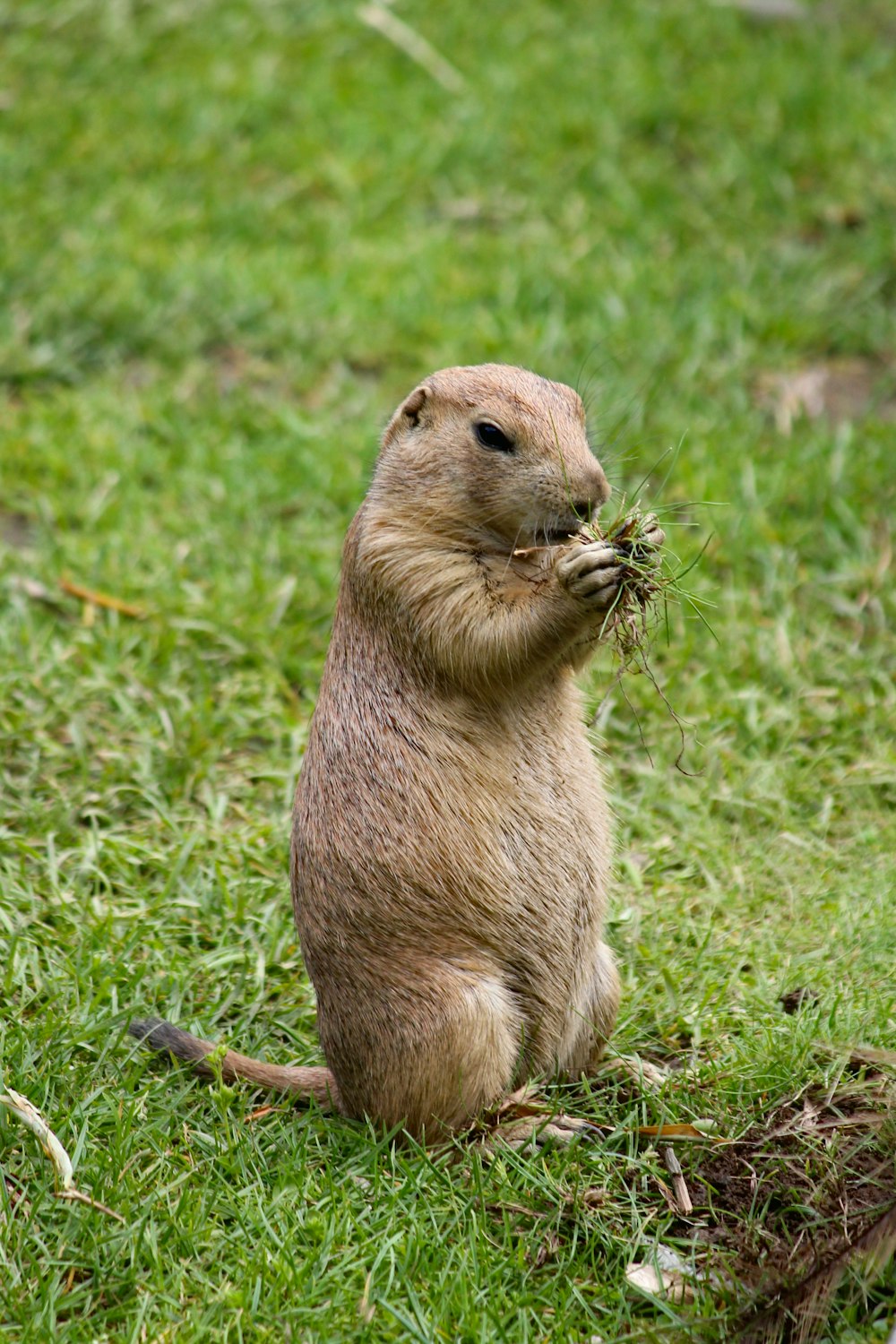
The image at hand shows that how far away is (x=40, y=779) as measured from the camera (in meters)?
5.11

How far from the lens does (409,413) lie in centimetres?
398

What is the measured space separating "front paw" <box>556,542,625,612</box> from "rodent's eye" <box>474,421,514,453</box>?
1.32ft

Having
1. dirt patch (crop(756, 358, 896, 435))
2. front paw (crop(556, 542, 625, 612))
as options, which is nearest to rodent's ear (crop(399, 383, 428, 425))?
front paw (crop(556, 542, 625, 612))

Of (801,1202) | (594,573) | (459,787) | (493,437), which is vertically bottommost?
(801,1202)

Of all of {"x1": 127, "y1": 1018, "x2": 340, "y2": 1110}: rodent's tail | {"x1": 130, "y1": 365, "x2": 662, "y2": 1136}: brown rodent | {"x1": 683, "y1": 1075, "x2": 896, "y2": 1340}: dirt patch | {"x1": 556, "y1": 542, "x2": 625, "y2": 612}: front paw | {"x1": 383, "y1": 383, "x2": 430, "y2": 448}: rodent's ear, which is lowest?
{"x1": 127, "y1": 1018, "x2": 340, "y2": 1110}: rodent's tail

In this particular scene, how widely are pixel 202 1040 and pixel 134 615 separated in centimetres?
235

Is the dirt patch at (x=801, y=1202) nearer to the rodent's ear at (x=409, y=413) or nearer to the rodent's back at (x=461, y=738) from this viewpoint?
the rodent's back at (x=461, y=738)

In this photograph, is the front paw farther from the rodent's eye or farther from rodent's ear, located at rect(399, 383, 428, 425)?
rodent's ear, located at rect(399, 383, 428, 425)

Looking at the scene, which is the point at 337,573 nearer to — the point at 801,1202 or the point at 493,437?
the point at 493,437

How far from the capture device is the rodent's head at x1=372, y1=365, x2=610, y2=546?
146 inches

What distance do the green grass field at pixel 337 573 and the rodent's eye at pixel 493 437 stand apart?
531 mm

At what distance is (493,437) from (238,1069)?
1.71 meters

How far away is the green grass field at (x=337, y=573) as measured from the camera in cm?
339

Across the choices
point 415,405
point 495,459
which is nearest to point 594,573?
point 495,459
